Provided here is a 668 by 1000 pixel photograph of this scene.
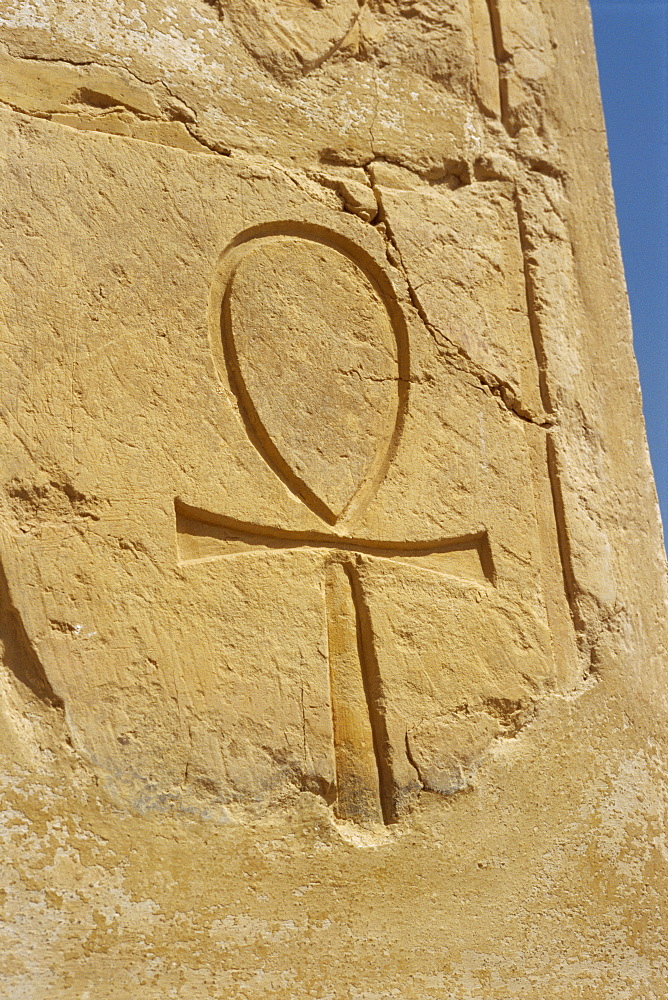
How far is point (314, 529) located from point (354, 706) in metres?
0.35

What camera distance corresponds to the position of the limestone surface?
166 cm

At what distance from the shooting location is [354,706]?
1.88 m

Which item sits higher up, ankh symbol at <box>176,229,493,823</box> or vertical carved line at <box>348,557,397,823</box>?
ankh symbol at <box>176,229,493,823</box>

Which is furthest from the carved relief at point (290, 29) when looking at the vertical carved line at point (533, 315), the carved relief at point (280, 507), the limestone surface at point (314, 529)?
the vertical carved line at point (533, 315)

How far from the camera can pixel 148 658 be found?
67.3 inches

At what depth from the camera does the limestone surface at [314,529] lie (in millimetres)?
1663

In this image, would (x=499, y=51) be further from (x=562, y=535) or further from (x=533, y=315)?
(x=562, y=535)

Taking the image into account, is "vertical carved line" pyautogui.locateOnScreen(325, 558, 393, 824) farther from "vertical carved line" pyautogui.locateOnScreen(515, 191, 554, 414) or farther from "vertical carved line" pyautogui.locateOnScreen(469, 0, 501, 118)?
"vertical carved line" pyautogui.locateOnScreen(469, 0, 501, 118)

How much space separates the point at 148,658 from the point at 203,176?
98 centimetres

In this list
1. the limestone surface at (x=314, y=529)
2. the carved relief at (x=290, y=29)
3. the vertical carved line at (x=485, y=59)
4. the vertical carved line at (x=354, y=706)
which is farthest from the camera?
the vertical carved line at (x=485, y=59)

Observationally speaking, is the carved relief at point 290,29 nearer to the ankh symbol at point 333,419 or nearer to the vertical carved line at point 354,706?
the ankh symbol at point 333,419

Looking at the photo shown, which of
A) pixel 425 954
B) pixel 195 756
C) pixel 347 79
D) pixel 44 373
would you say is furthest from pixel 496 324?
pixel 425 954

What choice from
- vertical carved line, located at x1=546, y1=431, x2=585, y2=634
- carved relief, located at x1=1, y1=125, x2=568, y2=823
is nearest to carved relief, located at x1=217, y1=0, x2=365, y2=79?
carved relief, located at x1=1, y1=125, x2=568, y2=823

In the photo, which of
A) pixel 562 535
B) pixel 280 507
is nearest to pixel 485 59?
pixel 562 535
